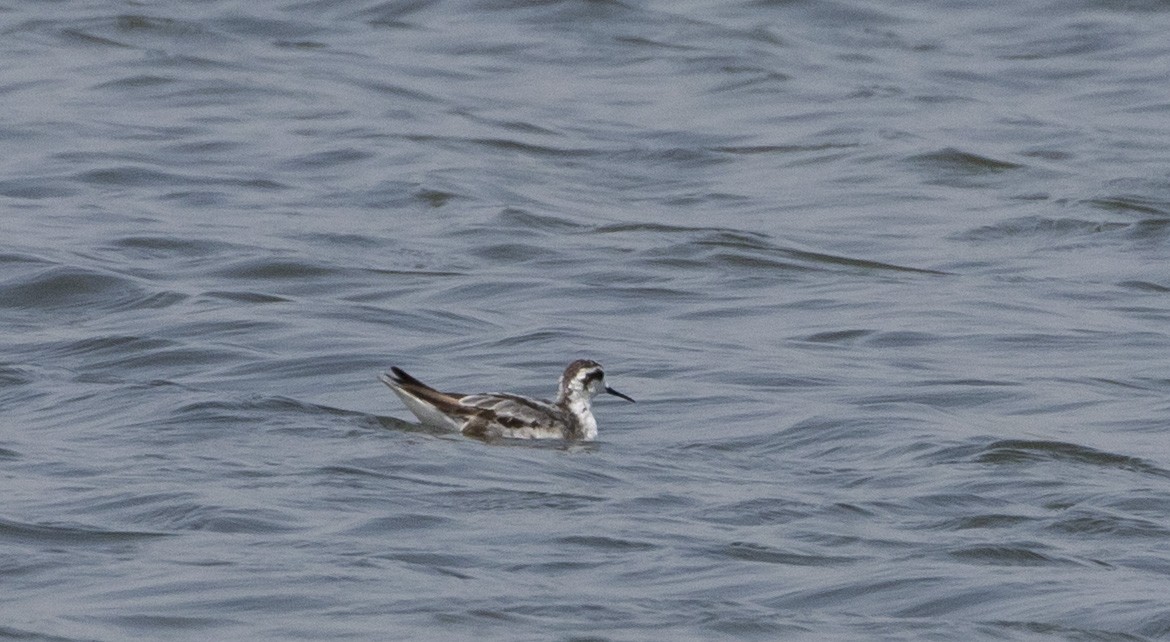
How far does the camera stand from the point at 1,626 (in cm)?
844

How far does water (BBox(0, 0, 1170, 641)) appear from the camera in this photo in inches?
364

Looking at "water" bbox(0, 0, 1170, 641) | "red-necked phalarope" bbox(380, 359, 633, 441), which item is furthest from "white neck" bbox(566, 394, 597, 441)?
"water" bbox(0, 0, 1170, 641)

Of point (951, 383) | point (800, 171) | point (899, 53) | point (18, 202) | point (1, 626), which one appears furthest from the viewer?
point (899, 53)

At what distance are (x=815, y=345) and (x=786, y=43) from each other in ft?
36.6

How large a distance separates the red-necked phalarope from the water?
0.16m

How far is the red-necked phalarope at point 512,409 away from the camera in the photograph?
1209cm

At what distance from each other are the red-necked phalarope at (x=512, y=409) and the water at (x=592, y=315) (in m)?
0.16

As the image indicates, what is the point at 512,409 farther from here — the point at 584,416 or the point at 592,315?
the point at 592,315

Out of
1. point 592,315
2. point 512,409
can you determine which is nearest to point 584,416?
point 512,409

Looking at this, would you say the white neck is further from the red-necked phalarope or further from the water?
the water

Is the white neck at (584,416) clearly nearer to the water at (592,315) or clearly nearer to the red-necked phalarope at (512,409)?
the red-necked phalarope at (512,409)

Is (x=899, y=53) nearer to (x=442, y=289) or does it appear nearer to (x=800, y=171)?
(x=800, y=171)

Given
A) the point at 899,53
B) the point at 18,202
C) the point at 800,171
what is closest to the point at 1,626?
the point at 18,202

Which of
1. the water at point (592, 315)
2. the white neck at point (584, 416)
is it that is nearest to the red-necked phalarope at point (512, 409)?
the white neck at point (584, 416)
